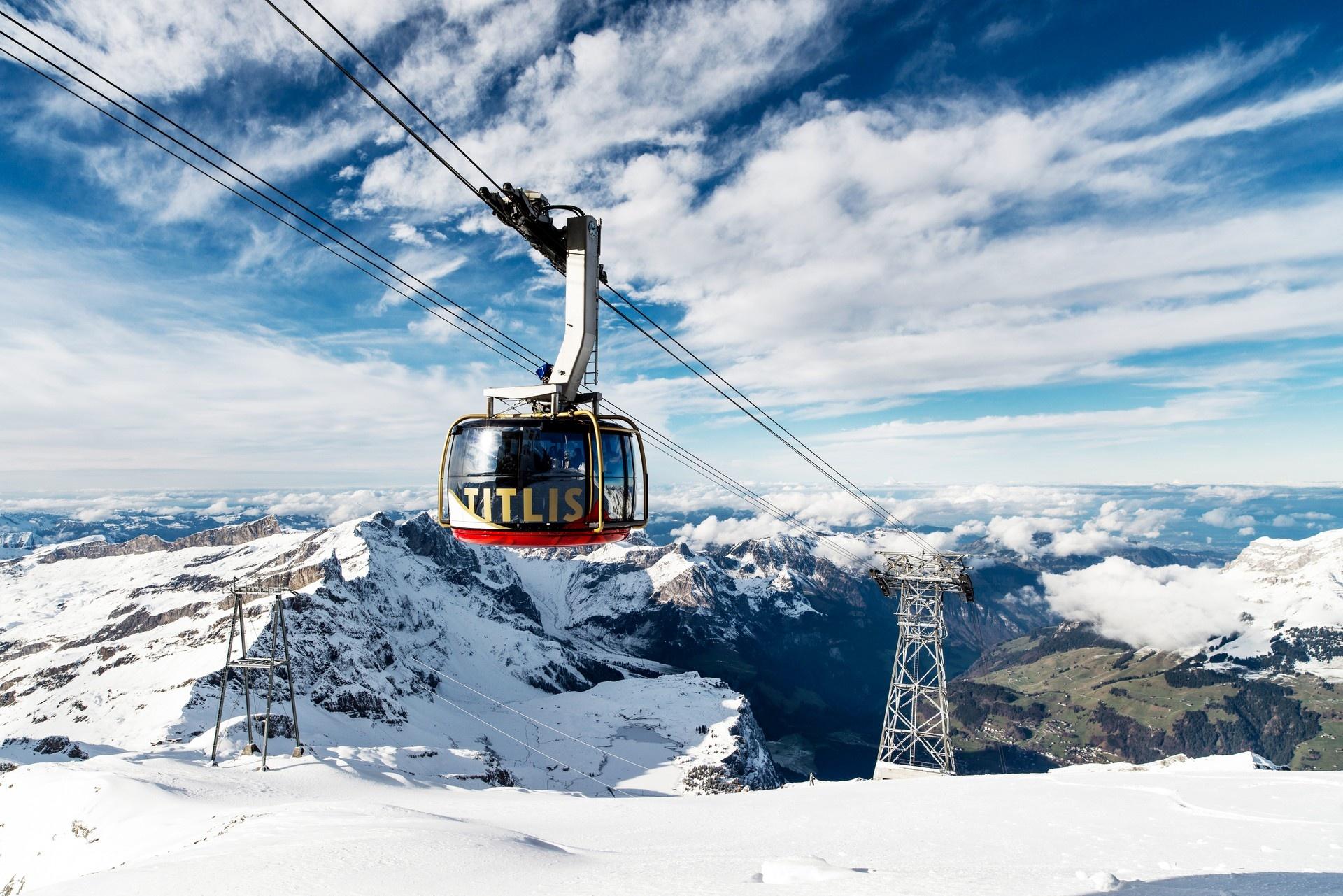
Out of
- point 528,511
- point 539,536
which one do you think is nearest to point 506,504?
point 528,511

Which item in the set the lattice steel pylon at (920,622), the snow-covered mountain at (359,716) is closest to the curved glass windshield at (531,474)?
the lattice steel pylon at (920,622)

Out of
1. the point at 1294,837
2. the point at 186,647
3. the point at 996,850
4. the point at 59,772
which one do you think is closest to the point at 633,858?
the point at 996,850

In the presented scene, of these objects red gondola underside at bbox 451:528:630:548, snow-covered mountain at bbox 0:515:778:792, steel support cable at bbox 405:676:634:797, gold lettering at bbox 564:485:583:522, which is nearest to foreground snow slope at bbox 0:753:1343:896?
red gondola underside at bbox 451:528:630:548

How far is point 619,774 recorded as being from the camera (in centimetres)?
14450

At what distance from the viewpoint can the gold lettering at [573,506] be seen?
1410 cm

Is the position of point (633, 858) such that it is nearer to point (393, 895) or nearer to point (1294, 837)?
point (393, 895)

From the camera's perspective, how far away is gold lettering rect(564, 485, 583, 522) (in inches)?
555

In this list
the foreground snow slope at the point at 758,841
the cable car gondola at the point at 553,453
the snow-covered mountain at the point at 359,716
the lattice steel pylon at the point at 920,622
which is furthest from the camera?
the snow-covered mountain at the point at 359,716

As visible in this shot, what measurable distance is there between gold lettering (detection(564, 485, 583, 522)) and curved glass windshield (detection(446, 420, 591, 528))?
0.05 feet

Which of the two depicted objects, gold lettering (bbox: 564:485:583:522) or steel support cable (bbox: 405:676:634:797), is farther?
steel support cable (bbox: 405:676:634:797)

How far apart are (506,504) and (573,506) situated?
1.57m

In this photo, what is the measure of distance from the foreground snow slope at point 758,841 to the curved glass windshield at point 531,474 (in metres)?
7.39

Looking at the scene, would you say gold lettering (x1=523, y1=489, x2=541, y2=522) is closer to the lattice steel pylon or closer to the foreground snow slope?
the foreground snow slope

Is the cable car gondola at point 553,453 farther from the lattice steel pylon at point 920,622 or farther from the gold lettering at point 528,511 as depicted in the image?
the lattice steel pylon at point 920,622
